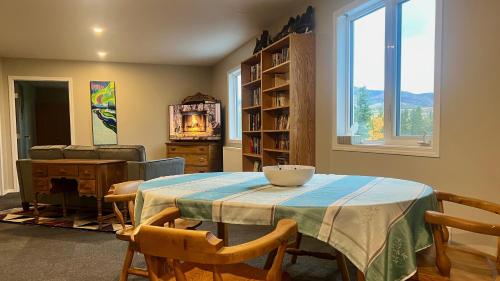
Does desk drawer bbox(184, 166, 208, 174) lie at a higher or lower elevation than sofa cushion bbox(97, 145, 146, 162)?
lower

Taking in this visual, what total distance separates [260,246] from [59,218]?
371 centimetres

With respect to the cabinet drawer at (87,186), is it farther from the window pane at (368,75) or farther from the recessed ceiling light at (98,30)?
the window pane at (368,75)

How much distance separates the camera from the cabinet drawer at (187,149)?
5.94 meters

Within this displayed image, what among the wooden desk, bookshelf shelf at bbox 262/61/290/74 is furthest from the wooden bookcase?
the wooden desk

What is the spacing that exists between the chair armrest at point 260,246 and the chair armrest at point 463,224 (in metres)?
0.50

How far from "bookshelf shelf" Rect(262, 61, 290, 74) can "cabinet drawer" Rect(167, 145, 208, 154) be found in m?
2.53

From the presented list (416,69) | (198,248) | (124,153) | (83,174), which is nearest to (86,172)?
(83,174)

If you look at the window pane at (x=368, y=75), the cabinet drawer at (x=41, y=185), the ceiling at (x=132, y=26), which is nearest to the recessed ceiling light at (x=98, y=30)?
the ceiling at (x=132, y=26)

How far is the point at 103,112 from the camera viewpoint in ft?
20.6

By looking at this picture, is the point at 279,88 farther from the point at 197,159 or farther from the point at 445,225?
the point at 197,159

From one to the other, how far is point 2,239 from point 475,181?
387 cm

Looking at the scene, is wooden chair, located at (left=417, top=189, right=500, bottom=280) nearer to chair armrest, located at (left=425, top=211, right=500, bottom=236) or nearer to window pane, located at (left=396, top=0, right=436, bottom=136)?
chair armrest, located at (left=425, top=211, right=500, bottom=236)

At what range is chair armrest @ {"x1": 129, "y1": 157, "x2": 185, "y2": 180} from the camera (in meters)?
3.65

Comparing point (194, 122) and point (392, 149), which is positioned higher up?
point (194, 122)
